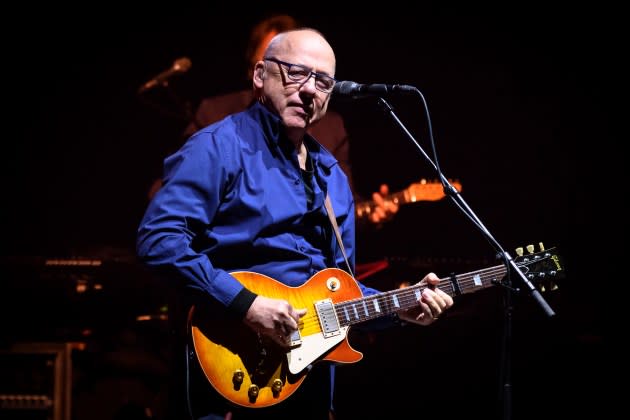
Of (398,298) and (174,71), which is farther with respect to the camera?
(174,71)

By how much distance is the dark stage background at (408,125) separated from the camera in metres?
4.91

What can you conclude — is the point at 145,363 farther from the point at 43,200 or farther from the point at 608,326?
the point at 608,326

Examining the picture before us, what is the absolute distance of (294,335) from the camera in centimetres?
230

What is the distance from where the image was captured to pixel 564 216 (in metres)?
5.34

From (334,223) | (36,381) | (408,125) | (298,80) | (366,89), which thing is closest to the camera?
(366,89)

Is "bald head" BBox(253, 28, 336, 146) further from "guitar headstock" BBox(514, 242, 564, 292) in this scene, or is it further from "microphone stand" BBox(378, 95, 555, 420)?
"guitar headstock" BBox(514, 242, 564, 292)

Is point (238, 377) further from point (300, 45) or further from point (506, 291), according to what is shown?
point (300, 45)

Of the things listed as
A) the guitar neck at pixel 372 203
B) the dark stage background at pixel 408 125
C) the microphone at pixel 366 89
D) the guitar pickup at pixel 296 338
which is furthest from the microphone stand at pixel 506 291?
the guitar neck at pixel 372 203

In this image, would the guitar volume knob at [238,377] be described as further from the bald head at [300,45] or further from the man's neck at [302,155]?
the bald head at [300,45]

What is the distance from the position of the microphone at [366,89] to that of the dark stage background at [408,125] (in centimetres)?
191

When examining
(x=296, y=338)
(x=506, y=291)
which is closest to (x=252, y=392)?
(x=296, y=338)

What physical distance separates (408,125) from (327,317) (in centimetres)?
338

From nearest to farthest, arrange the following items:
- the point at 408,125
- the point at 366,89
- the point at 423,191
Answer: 1. the point at 366,89
2. the point at 423,191
3. the point at 408,125

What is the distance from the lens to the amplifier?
3719 millimetres
